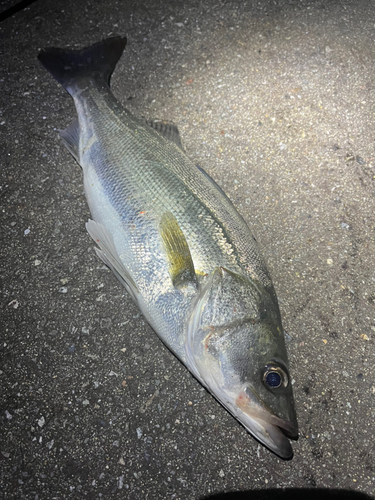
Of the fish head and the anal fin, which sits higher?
the anal fin

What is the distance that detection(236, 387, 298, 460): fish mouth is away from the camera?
1537 millimetres

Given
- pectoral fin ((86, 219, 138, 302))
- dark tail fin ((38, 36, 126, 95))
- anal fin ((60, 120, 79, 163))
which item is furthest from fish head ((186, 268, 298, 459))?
dark tail fin ((38, 36, 126, 95))

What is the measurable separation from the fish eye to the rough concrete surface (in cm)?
54

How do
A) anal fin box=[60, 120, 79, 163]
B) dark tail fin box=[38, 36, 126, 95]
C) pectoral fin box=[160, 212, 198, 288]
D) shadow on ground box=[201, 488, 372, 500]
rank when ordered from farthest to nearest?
dark tail fin box=[38, 36, 126, 95]
anal fin box=[60, 120, 79, 163]
shadow on ground box=[201, 488, 372, 500]
pectoral fin box=[160, 212, 198, 288]

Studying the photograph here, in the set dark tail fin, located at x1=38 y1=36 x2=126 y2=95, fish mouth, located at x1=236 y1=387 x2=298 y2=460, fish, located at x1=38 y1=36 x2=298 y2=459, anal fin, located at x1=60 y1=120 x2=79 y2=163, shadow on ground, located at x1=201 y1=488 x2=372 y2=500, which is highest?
dark tail fin, located at x1=38 y1=36 x2=126 y2=95

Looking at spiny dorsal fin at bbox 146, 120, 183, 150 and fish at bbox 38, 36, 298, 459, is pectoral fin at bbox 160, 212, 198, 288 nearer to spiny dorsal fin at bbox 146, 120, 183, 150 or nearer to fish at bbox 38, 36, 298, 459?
fish at bbox 38, 36, 298, 459

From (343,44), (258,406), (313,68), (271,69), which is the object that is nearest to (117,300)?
(258,406)

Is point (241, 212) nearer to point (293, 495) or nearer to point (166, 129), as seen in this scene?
point (166, 129)

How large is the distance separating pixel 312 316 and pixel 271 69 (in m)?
2.03

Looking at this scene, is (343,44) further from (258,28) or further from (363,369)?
(363,369)

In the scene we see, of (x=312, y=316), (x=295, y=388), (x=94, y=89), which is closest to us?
(x=295, y=388)

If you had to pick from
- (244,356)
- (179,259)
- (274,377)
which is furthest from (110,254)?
(274,377)

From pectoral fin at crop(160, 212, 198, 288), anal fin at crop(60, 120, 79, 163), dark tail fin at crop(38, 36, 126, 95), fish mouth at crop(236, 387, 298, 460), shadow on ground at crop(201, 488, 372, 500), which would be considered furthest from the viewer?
dark tail fin at crop(38, 36, 126, 95)

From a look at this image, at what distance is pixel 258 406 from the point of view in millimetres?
1545
